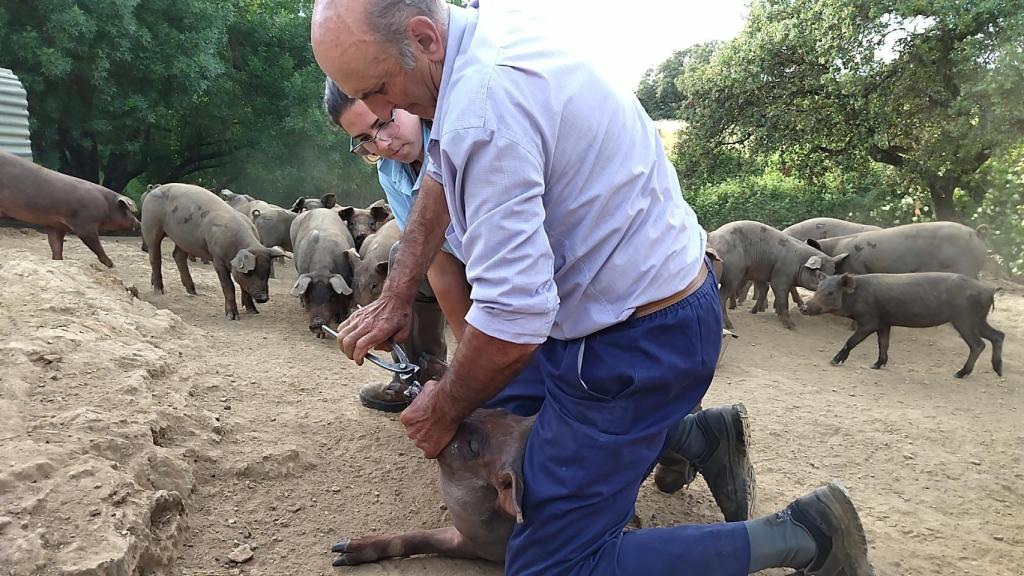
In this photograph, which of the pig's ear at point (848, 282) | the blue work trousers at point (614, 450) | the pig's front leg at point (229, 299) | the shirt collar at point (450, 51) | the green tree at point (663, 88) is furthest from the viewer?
the green tree at point (663, 88)

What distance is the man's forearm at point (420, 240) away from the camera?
2.56 metres

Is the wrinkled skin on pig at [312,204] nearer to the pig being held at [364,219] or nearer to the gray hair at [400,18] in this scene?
the pig being held at [364,219]

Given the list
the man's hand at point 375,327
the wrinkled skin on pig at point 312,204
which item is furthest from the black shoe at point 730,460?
the wrinkled skin on pig at point 312,204

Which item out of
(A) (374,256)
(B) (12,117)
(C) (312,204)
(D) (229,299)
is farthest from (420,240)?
(B) (12,117)

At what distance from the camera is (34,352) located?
3.60 m

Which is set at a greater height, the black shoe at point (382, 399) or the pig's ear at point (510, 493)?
the pig's ear at point (510, 493)

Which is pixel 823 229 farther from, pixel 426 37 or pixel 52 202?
pixel 52 202

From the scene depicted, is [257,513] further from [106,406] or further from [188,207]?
[188,207]

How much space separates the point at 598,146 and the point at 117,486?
220cm

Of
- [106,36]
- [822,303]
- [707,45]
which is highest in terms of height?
[707,45]

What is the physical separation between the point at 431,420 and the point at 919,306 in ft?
21.5

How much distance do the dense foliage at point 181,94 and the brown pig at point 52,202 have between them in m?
4.70

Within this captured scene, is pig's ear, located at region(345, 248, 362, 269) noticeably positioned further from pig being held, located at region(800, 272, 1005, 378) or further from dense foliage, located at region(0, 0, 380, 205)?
dense foliage, located at region(0, 0, 380, 205)

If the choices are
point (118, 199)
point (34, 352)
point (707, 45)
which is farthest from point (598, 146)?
point (707, 45)
